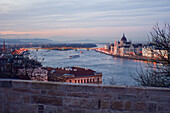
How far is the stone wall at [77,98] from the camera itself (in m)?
2.00

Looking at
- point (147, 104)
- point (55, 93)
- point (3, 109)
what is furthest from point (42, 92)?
point (147, 104)

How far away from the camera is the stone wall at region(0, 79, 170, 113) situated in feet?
6.55

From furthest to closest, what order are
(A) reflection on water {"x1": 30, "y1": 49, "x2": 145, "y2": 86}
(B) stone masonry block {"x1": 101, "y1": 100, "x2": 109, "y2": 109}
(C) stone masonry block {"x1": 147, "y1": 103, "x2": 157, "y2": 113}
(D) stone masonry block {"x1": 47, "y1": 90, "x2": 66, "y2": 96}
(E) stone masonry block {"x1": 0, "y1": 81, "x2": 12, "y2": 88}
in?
(A) reflection on water {"x1": 30, "y1": 49, "x2": 145, "y2": 86} < (E) stone masonry block {"x1": 0, "y1": 81, "x2": 12, "y2": 88} < (D) stone masonry block {"x1": 47, "y1": 90, "x2": 66, "y2": 96} < (B) stone masonry block {"x1": 101, "y1": 100, "x2": 109, "y2": 109} < (C) stone masonry block {"x1": 147, "y1": 103, "x2": 157, "y2": 113}

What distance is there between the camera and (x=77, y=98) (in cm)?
216

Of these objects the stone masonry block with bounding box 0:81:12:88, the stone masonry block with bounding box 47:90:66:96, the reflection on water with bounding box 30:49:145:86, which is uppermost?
the stone masonry block with bounding box 0:81:12:88

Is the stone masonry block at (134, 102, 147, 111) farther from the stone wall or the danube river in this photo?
the danube river

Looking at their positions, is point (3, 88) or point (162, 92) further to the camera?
point (3, 88)

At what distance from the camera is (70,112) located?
2.19 metres

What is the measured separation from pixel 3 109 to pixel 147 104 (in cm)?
168

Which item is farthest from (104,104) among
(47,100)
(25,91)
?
(25,91)

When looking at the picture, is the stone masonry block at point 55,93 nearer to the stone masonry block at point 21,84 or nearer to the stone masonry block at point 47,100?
the stone masonry block at point 47,100

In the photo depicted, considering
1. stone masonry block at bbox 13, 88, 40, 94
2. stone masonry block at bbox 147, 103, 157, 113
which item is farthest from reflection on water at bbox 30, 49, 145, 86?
stone masonry block at bbox 13, 88, 40, 94

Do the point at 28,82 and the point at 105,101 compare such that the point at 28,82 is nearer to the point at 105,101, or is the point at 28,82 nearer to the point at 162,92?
the point at 105,101

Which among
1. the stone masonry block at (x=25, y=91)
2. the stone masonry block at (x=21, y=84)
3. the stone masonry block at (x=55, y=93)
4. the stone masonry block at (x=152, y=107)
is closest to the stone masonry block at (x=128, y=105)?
the stone masonry block at (x=152, y=107)
